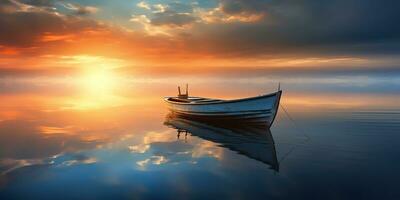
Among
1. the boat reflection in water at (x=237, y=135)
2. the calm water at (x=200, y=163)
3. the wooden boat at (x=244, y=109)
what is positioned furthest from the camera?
the wooden boat at (x=244, y=109)

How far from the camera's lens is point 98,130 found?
33594 millimetres

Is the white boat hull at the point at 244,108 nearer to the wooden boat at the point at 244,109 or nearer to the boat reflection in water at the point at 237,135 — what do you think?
the wooden boat at the point at 244,109

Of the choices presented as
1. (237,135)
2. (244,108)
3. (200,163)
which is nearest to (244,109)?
(244,108)

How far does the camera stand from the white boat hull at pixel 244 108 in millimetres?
30828

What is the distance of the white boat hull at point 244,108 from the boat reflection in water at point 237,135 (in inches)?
38.3

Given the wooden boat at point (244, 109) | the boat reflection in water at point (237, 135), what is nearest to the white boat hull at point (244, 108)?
the wooden boat at point (244, 109)

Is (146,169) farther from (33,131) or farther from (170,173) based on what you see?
(33,131)

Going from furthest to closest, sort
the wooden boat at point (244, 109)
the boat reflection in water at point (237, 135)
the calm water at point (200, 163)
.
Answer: the wooden boat at point (244, 109), the boat reflection in water at point (237, 135), the calm water at point (200, 163)

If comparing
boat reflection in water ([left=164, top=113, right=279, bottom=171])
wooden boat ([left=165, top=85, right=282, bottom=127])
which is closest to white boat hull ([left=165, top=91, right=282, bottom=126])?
wooden boat ([left=165, top=85, right=282, bottom=127])

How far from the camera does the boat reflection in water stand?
22698mm

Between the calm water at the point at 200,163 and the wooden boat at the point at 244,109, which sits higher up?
the wooden boat at the point at 244,109

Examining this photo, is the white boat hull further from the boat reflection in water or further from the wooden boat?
the boat reflection in water

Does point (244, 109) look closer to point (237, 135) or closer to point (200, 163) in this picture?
point (237, 135)

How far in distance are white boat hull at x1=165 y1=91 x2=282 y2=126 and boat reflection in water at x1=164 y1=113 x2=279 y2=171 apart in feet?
3.19
